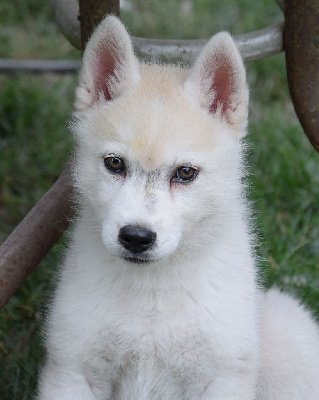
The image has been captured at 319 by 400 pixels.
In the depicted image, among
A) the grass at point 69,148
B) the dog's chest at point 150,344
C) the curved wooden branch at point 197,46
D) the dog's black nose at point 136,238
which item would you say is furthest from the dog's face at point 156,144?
the grass at point 69,148

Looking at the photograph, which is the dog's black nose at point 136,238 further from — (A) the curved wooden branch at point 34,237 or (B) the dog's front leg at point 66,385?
(A) the curved wooden branch at point 34,237

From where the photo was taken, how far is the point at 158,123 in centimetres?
301

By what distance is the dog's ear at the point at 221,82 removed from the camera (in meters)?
3.14

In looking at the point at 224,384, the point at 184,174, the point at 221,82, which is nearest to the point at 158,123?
the point at 184,174

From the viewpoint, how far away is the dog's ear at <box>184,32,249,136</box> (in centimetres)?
314

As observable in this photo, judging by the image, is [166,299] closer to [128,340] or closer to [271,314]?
[128,340]

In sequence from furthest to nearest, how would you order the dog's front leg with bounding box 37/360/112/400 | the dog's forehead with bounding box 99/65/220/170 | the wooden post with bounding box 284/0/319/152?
the wooden post with bounding box 284/0/319/152 < the dog's front leg with bounding box 37/360/112/400 < the dog's forehead with bounding box 99/65/220/170

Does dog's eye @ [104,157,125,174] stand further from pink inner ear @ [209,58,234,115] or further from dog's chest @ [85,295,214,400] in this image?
dog's chest @ [85,295,214,400]

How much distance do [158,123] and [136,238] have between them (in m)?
0.46

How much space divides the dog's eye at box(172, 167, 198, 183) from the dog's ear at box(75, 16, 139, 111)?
1.44 ft

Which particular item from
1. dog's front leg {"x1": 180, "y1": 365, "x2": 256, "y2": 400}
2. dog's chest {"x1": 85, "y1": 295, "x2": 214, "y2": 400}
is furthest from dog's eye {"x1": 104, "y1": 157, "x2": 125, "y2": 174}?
dog's front leg {"x1": 180, "y1": 365, "x2": 256, "y2": 400}

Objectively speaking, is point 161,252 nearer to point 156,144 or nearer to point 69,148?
point 156,144

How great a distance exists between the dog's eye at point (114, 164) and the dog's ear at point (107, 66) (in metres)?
0.32

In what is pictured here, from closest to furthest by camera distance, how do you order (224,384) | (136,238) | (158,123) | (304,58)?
(136,238)
(158,123)
(224,384)
(304,58)
